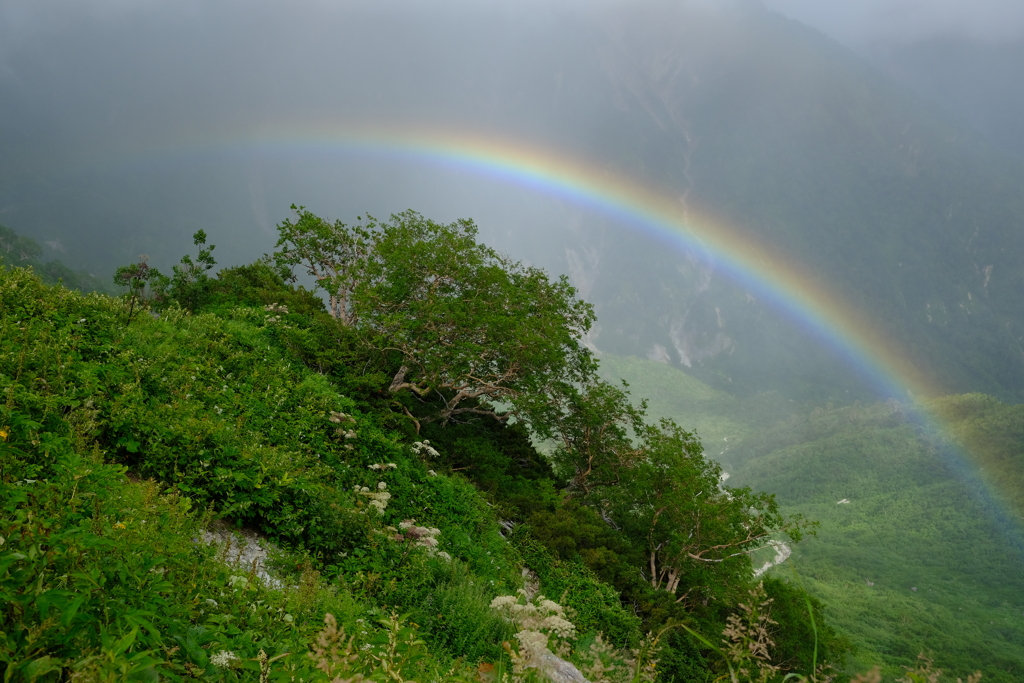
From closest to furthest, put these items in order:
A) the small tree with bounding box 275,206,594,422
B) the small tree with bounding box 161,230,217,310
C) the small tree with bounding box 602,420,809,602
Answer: the small tree with bounding box 275,206,594,422, the small tree with bounding box 602,420,809,602, the small tree with bounding box 161,230,217,310

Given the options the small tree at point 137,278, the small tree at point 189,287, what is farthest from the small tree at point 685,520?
the small tree at point 189,287

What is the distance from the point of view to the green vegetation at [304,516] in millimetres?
3129

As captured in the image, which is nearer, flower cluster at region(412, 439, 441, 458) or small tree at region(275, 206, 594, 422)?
flower cluster at region(412, 439, 441, 458)

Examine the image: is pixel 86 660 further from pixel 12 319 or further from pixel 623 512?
pixel 623 512

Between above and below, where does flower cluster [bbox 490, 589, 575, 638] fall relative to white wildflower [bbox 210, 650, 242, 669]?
above

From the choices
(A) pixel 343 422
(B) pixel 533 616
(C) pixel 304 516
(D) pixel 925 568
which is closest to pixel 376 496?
(C) pixel 304 516

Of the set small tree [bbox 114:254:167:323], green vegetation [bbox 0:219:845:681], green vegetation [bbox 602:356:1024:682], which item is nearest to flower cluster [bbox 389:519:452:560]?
green vegetation [bbox 0:219:845:681]

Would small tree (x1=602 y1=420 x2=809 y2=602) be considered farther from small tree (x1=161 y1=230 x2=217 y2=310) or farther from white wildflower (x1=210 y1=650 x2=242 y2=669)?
white wildflower (x1=210 y1=650 x2=242 y2=669)

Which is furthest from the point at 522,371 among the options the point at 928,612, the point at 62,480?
the point at 928,612

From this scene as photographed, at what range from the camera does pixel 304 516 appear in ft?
23.4

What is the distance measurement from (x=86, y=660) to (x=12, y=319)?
851 centimetres

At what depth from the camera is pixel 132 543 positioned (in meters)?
3.90

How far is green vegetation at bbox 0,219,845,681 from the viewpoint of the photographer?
3.13 m

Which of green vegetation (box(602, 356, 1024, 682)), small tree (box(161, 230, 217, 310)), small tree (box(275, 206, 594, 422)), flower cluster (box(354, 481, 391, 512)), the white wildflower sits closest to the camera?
the white wildflower
